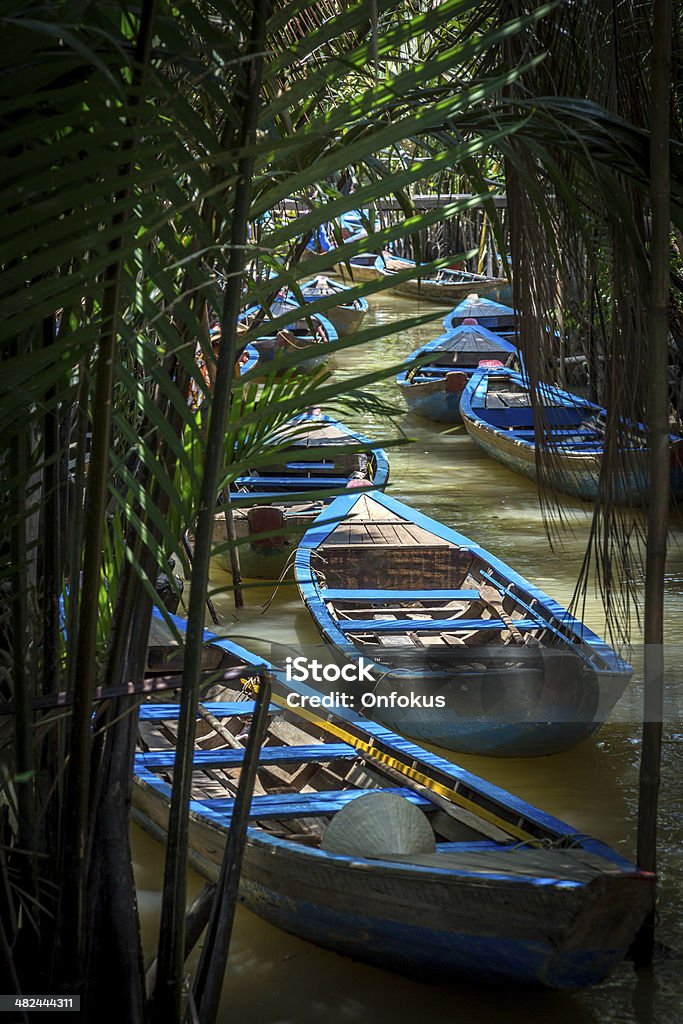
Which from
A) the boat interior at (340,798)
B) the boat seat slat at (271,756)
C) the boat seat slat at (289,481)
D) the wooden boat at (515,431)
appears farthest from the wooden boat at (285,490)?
the boat seat slat at (271,756)

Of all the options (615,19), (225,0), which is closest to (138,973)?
(225,0)

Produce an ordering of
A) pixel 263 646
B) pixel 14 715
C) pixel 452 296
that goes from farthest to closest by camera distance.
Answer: pixel 452 296 → pixel 263 646 → pixel 14 715

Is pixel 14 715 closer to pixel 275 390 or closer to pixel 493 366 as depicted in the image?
pixel 275 390

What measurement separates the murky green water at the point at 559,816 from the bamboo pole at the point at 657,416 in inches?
20.2

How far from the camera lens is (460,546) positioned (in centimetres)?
608

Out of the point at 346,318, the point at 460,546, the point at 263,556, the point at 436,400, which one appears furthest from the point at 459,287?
the point at 460,546

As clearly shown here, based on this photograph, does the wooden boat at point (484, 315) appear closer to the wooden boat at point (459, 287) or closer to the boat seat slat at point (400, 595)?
the wooden boat at point (459, 287)

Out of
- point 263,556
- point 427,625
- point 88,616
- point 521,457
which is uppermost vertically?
point 88,616

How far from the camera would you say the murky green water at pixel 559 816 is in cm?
292

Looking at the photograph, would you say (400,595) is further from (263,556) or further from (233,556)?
(263,556)

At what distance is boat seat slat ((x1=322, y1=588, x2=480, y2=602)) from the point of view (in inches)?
218

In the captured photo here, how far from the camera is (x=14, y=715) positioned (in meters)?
1.52

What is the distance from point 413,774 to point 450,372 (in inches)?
344

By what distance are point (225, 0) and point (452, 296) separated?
18.9 meters
